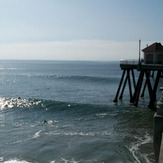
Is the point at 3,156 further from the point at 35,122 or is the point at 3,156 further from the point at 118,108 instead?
the point at 118,108

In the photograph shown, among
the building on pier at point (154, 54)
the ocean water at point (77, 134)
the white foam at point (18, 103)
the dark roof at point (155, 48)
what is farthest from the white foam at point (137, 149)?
the white foam at point (18, 103)

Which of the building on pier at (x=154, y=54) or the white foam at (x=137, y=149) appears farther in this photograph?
the building on pier at (x=154, y=54)

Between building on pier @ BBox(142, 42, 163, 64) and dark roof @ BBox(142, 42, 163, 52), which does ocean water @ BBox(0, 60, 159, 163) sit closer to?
building on pier @ BBox(142, 42, 163, 64)

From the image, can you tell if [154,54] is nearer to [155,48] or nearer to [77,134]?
[155,48]

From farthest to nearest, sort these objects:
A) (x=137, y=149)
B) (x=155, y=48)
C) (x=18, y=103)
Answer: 1. (x=18, y=103)
2. (x=155, y=48)
3. (x=137, y=149)

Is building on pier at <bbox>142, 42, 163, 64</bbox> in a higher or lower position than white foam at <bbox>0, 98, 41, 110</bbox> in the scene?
higher

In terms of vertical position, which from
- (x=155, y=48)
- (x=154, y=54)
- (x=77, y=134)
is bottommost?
(x=77, y=134)

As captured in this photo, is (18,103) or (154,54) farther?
(18,103)

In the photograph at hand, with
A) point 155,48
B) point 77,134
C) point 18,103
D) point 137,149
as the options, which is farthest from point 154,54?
point 18,103

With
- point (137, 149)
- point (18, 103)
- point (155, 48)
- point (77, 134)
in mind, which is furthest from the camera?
point (18, 103)

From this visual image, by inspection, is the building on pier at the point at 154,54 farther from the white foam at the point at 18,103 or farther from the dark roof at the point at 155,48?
the white foam at the point at 18,103

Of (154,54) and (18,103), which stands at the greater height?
(154,54)

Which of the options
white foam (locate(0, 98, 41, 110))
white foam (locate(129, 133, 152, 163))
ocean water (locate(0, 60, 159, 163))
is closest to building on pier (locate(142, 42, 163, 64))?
ocean water (locate(0, 60, 159, 163))

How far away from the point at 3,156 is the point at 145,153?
9.30m
